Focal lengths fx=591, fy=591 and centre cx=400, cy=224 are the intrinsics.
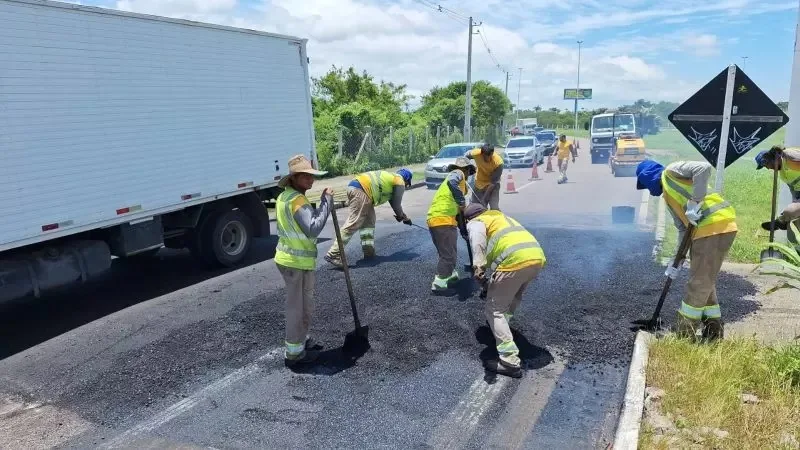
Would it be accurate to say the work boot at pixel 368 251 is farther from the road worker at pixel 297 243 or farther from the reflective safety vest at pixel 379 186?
the road worker at pixel 297 243

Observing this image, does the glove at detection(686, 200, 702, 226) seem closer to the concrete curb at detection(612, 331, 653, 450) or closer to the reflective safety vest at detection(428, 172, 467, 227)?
the concrete curb at detection(612, 331, 653, 450)

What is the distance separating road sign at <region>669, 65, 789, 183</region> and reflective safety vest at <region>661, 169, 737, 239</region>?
1.26 m

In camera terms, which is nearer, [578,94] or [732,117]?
[732,117]

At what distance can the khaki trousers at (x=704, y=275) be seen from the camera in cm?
484

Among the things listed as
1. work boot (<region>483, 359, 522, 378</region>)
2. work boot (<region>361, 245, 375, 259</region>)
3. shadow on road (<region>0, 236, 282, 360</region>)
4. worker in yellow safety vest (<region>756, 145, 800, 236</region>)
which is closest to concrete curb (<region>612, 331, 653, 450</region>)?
work boot (<region>483, 359, 522, 378</region>)

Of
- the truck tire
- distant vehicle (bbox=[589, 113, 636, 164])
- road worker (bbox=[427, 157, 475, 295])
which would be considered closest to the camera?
road worker (bbox=[427, 157, 475, 295])

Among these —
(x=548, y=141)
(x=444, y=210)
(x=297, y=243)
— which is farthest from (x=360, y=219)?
(x=548, y=141)

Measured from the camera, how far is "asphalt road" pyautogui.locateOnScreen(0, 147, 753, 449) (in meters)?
3.89

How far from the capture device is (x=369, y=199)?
7992 millimetres

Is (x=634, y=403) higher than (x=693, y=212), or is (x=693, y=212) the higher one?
(x=693, y=212)

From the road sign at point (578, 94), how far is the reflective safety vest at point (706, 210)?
70.3 metres

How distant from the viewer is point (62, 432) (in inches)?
155

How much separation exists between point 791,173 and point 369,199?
15.9ft

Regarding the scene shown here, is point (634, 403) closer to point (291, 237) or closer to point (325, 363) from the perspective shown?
point (325, 363)
